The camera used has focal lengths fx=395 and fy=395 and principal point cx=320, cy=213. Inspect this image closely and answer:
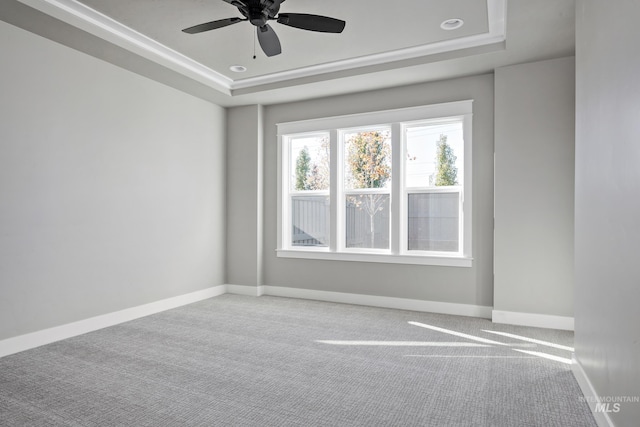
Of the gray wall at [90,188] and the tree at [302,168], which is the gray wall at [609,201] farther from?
the gray wall at [90,188]

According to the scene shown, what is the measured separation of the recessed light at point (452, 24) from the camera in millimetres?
3484

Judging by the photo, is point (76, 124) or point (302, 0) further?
point (76, 124)

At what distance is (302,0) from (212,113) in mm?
2773

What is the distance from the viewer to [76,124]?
379 cm

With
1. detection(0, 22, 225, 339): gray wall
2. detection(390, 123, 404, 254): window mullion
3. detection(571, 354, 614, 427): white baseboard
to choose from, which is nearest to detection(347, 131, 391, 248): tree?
detection(390, 123, 404, 254): window mullion

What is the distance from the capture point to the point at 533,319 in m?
4.08

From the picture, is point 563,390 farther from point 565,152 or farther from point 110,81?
point 110,81

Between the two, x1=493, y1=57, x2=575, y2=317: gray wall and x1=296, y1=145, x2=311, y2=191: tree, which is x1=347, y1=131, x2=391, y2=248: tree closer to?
x1=296, y1=145, x2=311, y2=191: tree

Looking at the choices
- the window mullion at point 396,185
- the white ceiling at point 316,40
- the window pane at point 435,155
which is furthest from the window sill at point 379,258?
Answer: the white ceiling at point 316,40

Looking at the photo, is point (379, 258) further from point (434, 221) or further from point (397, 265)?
point (434, 221)

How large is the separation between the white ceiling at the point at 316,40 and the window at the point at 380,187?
0.55m

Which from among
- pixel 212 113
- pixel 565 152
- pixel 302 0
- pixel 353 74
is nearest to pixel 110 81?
pixel 212 113

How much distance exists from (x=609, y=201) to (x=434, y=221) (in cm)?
274


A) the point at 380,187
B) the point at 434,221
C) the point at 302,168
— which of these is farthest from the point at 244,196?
the point at 434,221
